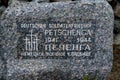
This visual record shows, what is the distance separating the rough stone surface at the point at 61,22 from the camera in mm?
2891

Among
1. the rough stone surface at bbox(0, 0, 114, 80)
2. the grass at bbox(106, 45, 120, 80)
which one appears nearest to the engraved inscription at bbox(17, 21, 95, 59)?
the rough stone surface at bbox(0, 0, 114, 80)

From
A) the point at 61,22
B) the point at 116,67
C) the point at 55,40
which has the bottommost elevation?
the point at 116,67

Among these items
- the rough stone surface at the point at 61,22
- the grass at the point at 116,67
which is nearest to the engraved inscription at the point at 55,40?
the rough stone surface at the point at 61,22

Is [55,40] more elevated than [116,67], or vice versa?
[55,40]

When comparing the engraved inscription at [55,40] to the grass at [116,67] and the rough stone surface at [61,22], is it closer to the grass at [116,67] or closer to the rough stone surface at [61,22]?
the rough stone surface at [61,22]

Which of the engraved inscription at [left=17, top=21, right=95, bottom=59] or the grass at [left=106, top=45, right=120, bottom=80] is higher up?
the engraved inscription at [left=17, top=21, right=95, bottom=59]

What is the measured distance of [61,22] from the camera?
9.55 feet

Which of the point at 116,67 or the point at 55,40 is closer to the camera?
the point at 55,40

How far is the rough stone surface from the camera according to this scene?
2.89 metres

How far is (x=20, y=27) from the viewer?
291 cm

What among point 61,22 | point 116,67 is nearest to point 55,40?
point 61,22

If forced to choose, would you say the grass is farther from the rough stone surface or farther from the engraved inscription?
the engraved inscription

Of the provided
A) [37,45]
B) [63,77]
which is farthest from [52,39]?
[63,77]

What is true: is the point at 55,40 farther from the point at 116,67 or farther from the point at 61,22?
the point at 116,67
